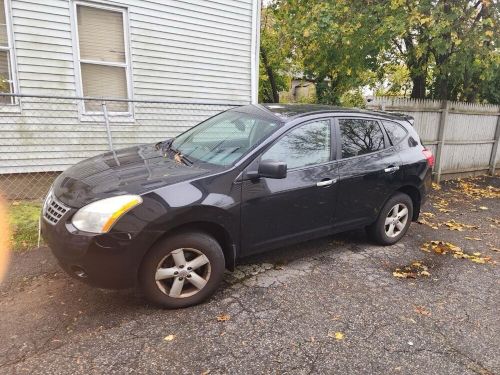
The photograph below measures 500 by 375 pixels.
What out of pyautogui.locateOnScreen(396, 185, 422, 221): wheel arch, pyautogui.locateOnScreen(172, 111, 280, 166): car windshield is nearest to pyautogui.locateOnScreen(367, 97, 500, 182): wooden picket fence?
pyautogui.locateOnScreen(396, 185, 422, 221): wheel arch

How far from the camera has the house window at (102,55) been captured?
255 inches

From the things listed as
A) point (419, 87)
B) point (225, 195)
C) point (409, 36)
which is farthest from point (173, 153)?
point (419, 87)

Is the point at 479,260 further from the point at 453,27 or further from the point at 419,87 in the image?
the point at 419,87

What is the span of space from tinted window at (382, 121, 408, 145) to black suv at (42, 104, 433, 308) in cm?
1

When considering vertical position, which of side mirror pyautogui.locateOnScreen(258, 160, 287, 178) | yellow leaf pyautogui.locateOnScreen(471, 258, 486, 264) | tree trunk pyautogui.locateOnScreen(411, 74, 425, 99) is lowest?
yellow leaf pyautogui.locateOnScreen(471, 258, 486, 264)

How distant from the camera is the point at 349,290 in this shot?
3.49 metres

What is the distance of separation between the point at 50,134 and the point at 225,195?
15.1ft

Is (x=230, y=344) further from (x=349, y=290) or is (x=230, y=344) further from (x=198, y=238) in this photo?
(x=349, y=290)

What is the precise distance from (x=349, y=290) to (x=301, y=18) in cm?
682

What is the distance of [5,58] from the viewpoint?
5.85 meters

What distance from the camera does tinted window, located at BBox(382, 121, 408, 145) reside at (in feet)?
14.5

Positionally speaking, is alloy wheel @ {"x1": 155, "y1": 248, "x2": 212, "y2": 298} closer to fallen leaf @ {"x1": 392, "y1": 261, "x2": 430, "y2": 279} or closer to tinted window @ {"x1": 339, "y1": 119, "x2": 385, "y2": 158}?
tinted window @ {"x1": 339, "y1": 119, "x2": 385, "y2": 158}

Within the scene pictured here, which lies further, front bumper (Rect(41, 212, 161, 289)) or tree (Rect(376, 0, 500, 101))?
tree (Rect(376, 0, 500, 101))

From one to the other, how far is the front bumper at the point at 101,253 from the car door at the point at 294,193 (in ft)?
3.04
